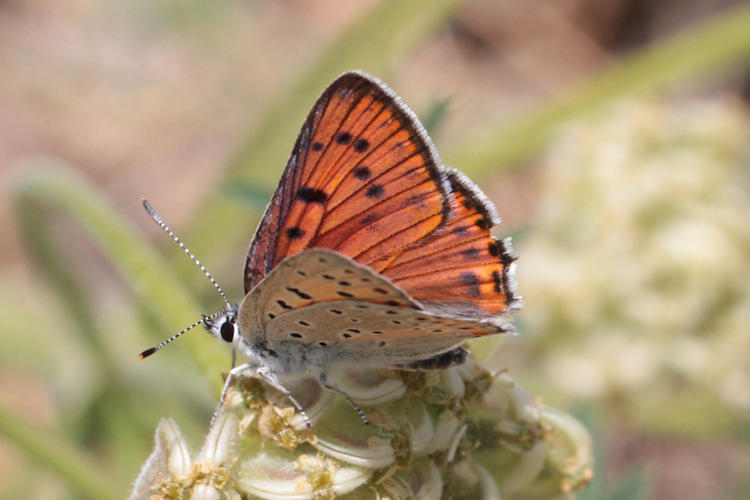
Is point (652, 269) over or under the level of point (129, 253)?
over

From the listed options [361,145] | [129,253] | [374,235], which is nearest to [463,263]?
[374,235]

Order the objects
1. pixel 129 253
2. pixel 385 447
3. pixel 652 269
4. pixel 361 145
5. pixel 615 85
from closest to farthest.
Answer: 1. pixel 385 447
2. pixel 361 145
3. pixel 129 253
4. pixel 652 269
5. pixel 615 85

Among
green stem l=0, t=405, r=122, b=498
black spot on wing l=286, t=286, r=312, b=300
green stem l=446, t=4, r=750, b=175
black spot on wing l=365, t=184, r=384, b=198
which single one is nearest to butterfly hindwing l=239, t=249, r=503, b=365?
black spot on wing l=286, t=286, r=312, b=300

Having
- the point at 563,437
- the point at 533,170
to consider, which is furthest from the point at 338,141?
the point at 533,170

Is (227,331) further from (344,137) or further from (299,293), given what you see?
(344,137)

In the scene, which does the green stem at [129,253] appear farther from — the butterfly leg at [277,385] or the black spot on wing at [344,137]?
the black spot on wing at [344,137]

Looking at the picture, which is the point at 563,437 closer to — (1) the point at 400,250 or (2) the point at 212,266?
(1) the point at 400,250
